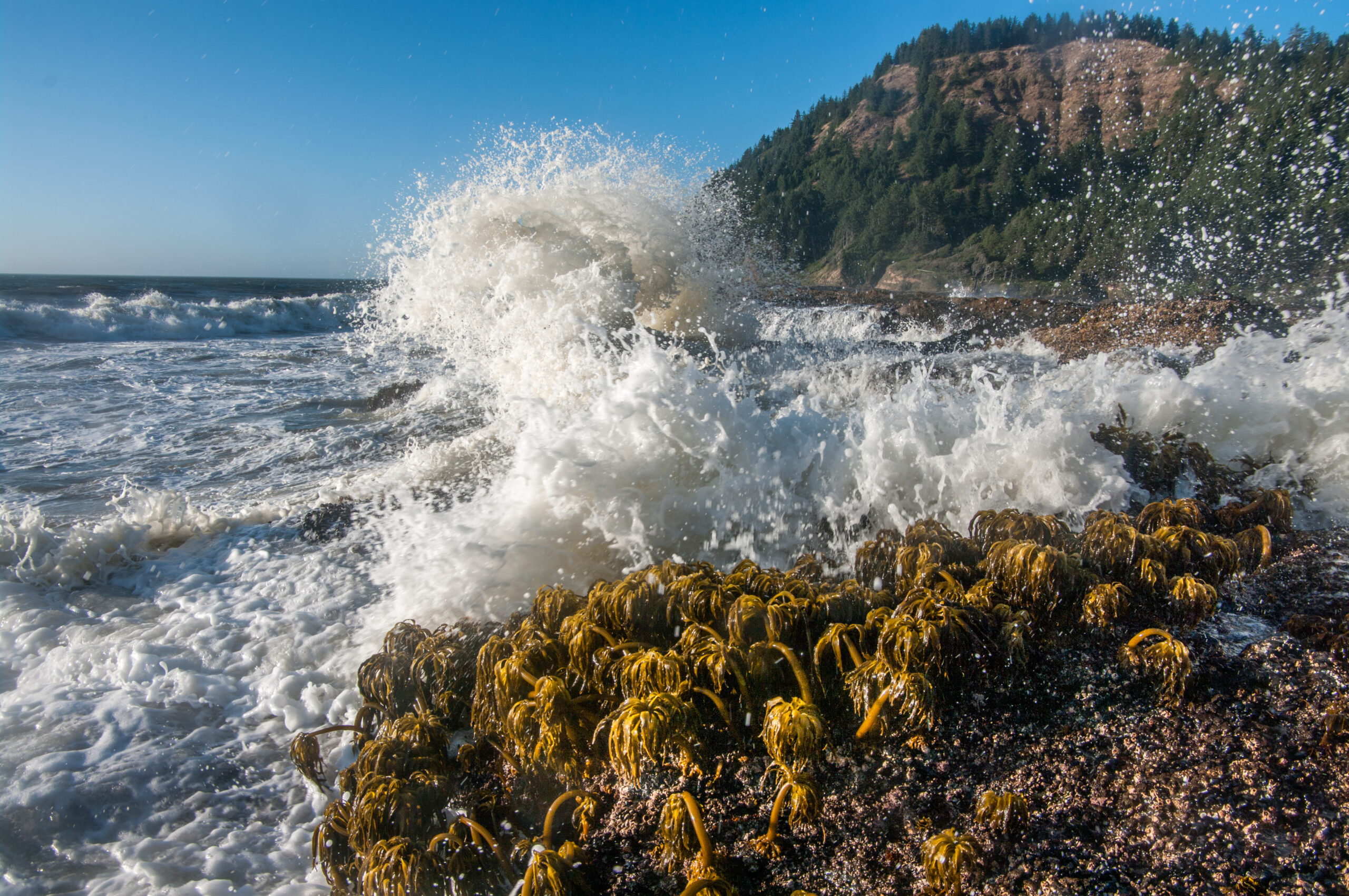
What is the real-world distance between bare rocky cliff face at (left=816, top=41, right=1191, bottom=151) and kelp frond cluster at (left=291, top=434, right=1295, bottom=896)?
5761cm

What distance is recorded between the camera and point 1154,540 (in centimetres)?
189

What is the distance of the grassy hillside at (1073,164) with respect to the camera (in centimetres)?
2978

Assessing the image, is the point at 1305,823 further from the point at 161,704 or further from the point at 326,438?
the point at 326,438

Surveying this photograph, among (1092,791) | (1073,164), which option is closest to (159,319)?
(1092,791)

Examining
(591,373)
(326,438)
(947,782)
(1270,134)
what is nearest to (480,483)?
(591,373)

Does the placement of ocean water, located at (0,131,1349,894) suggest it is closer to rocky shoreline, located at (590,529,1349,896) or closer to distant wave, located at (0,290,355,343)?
rocky shoreline, located at (590,529,1349,896)

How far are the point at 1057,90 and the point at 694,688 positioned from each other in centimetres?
8086

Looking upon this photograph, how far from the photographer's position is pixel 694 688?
59.5 inches

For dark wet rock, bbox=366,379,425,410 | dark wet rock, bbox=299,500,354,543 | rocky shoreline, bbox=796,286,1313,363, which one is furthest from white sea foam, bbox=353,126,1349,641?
dark wet rock, bbox=366,379,425,410

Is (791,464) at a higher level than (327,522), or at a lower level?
higher

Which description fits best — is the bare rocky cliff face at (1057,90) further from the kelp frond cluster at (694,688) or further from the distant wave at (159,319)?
the kelp frond cluster at (694,688)

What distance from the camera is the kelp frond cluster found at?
4.40 feet

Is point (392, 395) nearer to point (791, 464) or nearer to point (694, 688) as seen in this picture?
point (791, 464)

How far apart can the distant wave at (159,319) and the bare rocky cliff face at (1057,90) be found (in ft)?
180
